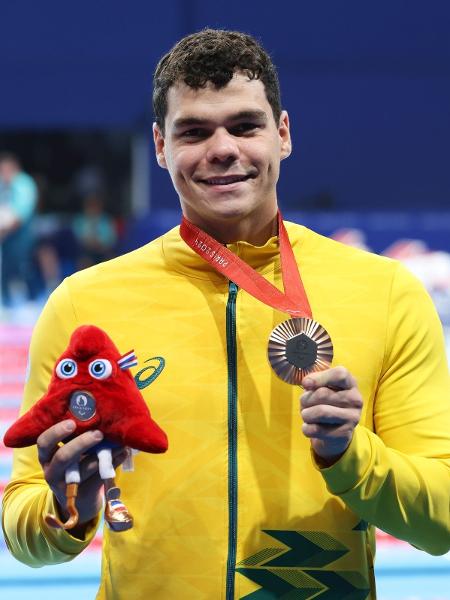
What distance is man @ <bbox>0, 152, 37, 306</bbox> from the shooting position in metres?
11.8

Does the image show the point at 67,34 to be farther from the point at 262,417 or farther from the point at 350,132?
the point at 262,417

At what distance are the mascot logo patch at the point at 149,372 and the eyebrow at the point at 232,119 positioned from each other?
16.9 inches

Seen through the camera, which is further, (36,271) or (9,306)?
(36,271)

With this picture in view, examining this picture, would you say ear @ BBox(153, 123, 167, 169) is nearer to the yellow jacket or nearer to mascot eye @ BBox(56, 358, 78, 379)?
the yellow jacket

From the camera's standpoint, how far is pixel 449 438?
1.93m

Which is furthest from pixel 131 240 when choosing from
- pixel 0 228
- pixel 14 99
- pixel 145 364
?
pixel 145 364

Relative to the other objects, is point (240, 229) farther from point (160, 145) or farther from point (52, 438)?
point (52, 438)

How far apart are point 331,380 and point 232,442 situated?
1.12 feet

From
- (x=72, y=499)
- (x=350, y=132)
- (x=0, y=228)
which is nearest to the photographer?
(x=72, y=499)

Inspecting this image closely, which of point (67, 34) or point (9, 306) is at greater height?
point (67, 34)

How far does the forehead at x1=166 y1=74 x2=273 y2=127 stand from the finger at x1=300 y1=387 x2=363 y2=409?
0.58 meters

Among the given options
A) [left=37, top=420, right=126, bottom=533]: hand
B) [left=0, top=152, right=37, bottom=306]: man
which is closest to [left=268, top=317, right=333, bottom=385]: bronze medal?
[left=37, top=420, right=126, bottom=533]: hand

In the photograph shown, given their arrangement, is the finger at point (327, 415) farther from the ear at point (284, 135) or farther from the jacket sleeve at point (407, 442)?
the ear at point (284, 135)

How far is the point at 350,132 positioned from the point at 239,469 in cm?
1180
